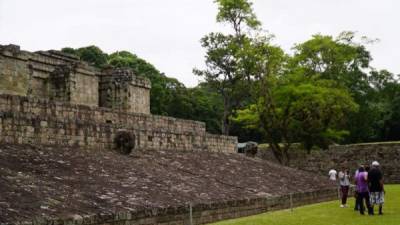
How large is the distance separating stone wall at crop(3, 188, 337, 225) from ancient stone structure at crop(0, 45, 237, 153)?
3.77 meters

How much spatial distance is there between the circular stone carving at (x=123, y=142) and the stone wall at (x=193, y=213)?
12.0 ft

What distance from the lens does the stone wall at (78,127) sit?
39.2 ft

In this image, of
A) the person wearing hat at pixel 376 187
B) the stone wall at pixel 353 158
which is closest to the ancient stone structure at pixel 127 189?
the person wearing hat at pixel 376 187

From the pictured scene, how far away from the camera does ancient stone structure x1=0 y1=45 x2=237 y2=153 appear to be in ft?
41.4

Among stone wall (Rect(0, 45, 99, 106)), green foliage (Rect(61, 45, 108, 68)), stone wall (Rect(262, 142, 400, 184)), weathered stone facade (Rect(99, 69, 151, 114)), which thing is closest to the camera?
stone wall (Rect(0, 45, 99, 106))

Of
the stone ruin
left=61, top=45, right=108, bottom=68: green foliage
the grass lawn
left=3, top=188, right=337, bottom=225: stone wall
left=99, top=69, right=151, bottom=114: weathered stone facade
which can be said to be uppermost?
left=61, top=45, right=108, bottom=68: green foliage

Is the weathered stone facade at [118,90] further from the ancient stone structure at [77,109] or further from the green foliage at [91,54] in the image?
the green foliage at [91,54]

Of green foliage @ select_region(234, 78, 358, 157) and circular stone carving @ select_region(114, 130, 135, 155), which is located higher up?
green foliage @ select_region(234, 78, 358, 157)

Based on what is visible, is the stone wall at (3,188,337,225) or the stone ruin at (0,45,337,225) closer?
Answer: the stone wall at (3,188,337,225)

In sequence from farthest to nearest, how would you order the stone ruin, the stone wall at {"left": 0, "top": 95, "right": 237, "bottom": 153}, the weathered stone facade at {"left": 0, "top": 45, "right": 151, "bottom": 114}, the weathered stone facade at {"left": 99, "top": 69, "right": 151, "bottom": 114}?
the weathered stone facade at {"left": 99, "top": 69, "right": 151, "bottom": 114} < the weathered stone facade at {"left": 0, "top": 45, "right": 151, "bottom": 114} < the stone wall at {"left": 0, "top": 95, "right": 237, "bottom": 153} < the stone ruin

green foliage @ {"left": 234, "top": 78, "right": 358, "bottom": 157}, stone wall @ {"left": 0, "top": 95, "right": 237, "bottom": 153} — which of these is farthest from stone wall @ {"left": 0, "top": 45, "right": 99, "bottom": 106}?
green foliage @ {"left": 234, "top": 78, "right": 358, "bottom": 157}

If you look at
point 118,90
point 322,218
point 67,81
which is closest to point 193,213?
point 322,218

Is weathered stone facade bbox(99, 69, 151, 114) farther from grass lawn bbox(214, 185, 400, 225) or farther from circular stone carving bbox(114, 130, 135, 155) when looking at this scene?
grass lawn bbox(214, 185, 400, 225)

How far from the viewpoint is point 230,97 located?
131ft
